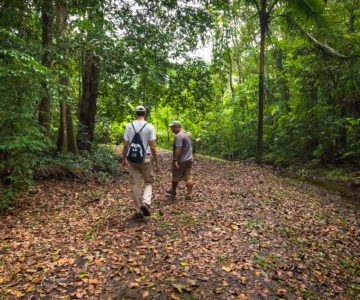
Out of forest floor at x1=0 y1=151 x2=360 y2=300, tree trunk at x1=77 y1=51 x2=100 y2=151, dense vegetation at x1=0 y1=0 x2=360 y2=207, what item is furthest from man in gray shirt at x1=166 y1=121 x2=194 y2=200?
tree trunk at x1=77 y1=51 x2=100 y2=151

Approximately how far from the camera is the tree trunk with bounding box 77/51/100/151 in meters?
9.95

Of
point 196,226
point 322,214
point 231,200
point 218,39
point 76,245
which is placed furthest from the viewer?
point 218,39

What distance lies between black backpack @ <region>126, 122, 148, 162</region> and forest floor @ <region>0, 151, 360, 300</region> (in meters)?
1.38

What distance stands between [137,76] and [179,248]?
6451 millimetres

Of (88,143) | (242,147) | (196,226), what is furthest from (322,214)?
(242,147)

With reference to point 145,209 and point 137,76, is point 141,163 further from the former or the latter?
point 137,76

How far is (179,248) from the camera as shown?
4.09 metres

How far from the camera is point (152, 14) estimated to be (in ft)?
34.8

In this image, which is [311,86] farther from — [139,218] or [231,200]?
[139,218]

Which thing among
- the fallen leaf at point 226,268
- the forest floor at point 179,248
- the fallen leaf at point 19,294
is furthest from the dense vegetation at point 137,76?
the fallen leaf at point 226,268

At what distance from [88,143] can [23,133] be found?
15.9 ft

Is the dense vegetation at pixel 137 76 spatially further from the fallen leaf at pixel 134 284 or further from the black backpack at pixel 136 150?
the fallen leaf at pixel 134 284

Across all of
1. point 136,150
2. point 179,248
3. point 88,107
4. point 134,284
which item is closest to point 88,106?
point 88,107

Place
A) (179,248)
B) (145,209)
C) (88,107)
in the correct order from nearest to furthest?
(179,248)
(145,209)
(88,107)
